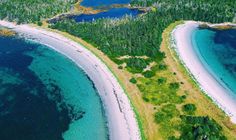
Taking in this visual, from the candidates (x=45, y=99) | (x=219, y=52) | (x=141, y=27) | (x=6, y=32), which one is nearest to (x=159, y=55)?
(x=141, y=27)

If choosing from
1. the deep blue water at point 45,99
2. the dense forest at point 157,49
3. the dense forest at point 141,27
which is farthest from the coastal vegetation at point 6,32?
the dense forest at point 157,49

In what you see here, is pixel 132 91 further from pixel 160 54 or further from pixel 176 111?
pixel 160 54

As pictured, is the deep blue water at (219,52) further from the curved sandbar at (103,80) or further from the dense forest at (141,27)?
the curved sandbar at (103,80)

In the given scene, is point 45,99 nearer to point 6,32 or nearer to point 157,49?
point 157,49

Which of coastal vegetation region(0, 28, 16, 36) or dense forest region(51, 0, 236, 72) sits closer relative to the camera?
dense forest region(51, 0, 236, 72)

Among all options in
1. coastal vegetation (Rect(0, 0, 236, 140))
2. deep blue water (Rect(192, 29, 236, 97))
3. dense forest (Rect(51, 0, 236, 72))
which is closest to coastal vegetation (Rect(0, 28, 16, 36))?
coastal vegetation (Rect(0, 0, 236, 140))

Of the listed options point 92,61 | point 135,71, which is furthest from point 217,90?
point 92,61

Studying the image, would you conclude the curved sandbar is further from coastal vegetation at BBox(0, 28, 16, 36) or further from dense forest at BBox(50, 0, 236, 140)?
dense forest at BBox(50, 0, 236, 140)
